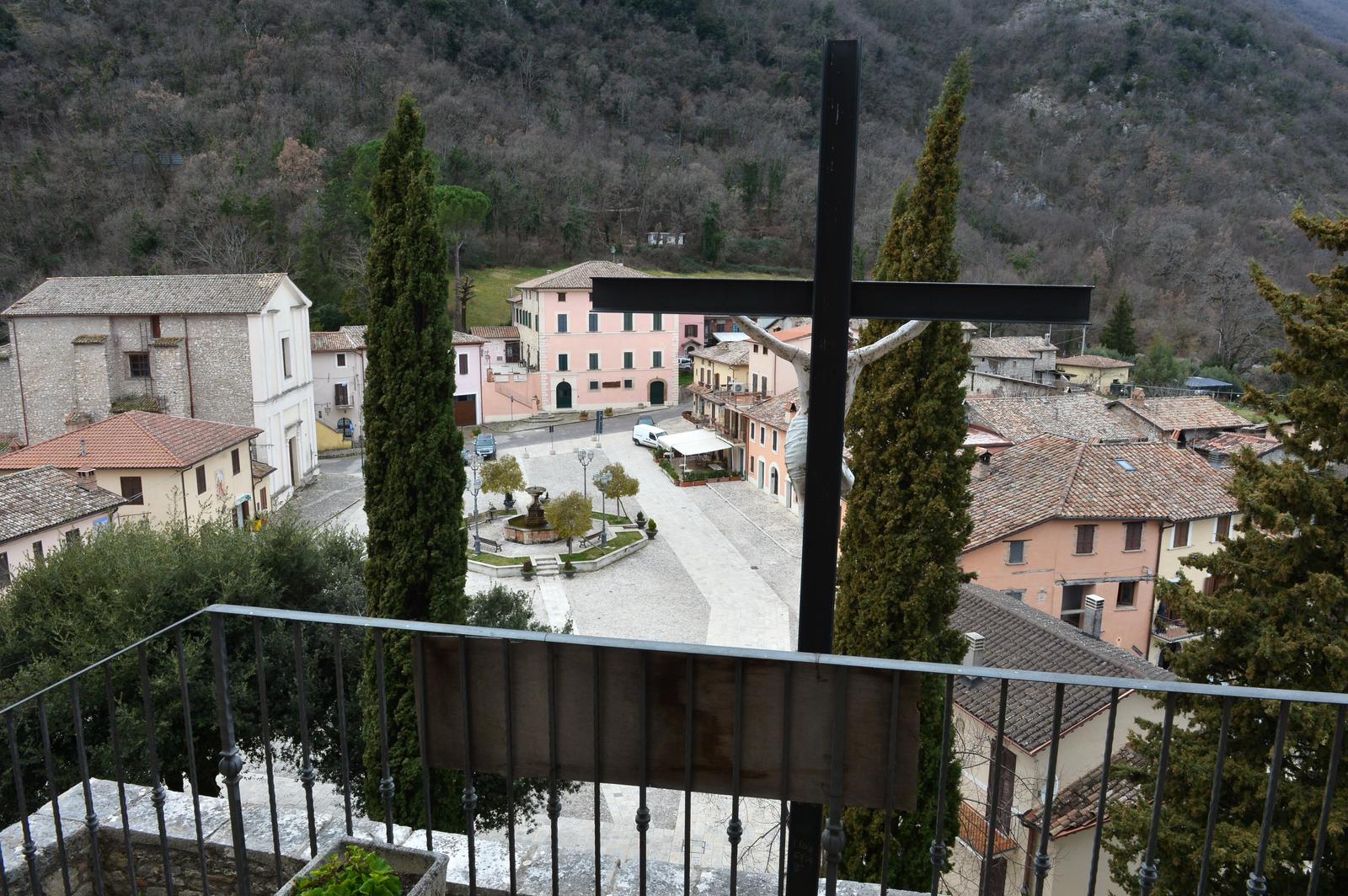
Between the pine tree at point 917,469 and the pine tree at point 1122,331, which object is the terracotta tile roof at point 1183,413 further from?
the pine tree at point 917,469

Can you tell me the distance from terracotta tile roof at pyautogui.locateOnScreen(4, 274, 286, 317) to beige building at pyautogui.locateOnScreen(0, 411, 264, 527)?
17.8ft

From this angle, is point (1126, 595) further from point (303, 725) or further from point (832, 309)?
point (303, 725)

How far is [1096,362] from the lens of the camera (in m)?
44.0

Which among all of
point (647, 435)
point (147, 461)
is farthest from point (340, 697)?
point (647, 435)

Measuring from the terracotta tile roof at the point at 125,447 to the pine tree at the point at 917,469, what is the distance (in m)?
15.8

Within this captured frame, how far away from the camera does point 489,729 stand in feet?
8.67

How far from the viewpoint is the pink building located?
41719 millimetres

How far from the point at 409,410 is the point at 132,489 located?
1251 cm

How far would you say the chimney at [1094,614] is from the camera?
18328 mm

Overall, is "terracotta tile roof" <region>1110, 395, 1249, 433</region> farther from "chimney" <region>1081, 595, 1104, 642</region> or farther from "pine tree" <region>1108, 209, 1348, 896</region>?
"pine tree" <region>1108, 209, 1348, 896</region>

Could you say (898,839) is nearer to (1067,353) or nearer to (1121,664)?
(1121,664)

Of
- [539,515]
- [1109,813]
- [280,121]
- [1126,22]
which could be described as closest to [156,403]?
[539,515]

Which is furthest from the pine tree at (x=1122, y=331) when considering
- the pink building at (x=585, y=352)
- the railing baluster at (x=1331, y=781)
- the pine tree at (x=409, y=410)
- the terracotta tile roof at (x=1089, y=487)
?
the railing baluster at (x=1331, y=781)

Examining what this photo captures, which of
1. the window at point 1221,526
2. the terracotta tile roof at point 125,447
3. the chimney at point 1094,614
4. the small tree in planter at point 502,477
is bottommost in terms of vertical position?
the chimney at point 1094,614
